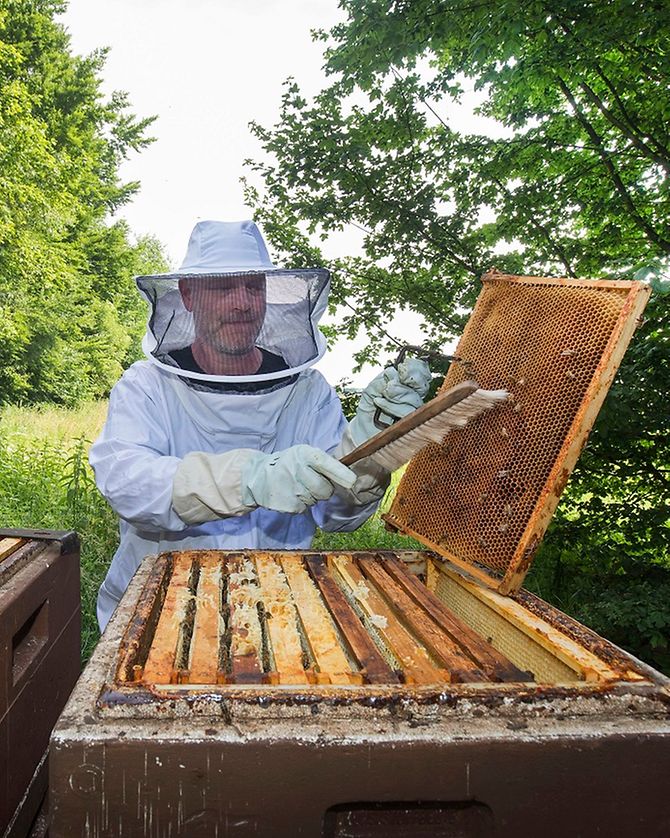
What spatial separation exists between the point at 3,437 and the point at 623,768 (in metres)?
10.9

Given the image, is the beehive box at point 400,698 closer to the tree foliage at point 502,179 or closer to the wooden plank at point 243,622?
the wooden plank at point 243,622

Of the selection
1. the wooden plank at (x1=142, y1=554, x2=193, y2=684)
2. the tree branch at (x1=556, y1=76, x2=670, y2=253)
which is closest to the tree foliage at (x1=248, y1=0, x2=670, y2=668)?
the tree branch at (x1=556, y1=76, x2=670, y2=253)

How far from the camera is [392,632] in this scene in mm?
1417

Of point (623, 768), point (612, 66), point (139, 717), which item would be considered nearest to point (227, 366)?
point (139, 717)

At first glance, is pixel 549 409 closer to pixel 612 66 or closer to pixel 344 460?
pixel 344 460

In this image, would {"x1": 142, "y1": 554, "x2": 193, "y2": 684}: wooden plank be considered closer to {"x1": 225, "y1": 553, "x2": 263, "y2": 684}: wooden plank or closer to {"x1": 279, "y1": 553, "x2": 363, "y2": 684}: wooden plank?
{"x1": 225, "y1": 553, "x2": 263, "y2": 684}: wooden plank

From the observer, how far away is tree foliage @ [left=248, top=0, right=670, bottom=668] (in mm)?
3938

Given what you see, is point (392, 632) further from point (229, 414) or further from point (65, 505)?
point (65, 505)

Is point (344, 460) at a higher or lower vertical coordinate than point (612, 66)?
lower

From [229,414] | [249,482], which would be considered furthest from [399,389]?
[229,414]

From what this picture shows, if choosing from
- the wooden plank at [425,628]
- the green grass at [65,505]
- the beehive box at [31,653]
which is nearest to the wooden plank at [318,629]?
the wooden plank at [425,628]

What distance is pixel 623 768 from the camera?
984 millimetres

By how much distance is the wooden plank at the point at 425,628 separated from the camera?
1.19m

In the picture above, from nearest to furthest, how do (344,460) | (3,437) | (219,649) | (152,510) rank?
(219,649) → (344,460) → (152,510) → (3,437)
